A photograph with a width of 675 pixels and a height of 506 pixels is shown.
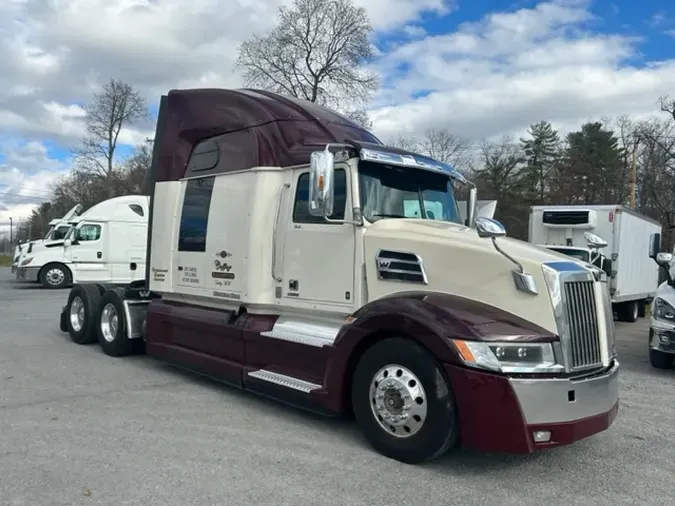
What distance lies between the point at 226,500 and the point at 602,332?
3.06 m

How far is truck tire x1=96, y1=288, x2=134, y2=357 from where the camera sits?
8586mm

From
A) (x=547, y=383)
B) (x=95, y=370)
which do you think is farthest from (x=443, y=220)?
(x=95, y=370)

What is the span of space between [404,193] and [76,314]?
21.4ft

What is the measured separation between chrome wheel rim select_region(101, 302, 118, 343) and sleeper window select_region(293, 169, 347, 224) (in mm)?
4108

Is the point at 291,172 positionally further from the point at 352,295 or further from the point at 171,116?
the point at 171,116

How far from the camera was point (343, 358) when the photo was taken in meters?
Result: 5.13

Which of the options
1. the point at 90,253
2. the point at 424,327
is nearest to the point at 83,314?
the point at 424,327

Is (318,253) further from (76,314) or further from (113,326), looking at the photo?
(76,314)

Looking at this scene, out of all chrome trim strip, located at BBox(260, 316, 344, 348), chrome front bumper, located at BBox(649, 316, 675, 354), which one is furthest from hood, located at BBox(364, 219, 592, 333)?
chrome front bumper, located at BBox(649, 316, 675, 354)

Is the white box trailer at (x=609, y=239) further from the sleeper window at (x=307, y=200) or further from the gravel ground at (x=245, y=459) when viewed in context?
the sleeper window at (x=307, y=200)

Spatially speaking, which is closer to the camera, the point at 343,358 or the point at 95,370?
the point at 343,358

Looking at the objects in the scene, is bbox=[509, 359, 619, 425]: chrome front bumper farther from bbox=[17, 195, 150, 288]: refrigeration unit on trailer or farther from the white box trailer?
bbox=[17, 195, 150, 288]: refrigeration unit on trailer

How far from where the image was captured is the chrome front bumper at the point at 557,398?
417 cm

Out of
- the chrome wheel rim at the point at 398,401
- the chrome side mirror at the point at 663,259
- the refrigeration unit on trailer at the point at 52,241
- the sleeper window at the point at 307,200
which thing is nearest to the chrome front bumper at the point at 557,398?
the chrome wheel rim at the point at 398,401
